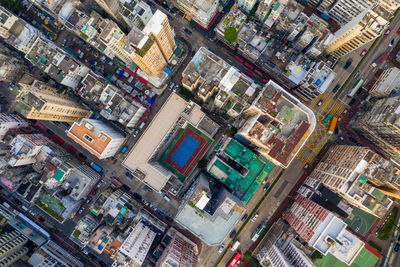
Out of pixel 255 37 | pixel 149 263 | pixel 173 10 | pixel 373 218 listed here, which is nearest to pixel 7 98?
pixel 173 10

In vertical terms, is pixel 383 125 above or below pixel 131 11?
above

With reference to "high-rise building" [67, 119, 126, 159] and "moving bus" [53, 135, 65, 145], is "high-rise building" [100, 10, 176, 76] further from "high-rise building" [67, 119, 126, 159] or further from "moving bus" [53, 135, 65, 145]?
"moving bus" [53, 135, 65, 145]

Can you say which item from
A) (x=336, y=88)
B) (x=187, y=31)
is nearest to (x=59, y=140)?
(x=187, y=31)

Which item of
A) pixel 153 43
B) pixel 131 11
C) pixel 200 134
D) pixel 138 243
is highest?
pixel 131 11

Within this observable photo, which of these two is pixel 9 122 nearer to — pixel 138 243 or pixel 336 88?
pixel 138 243

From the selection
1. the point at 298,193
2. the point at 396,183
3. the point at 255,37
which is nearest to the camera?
the point at 396,183

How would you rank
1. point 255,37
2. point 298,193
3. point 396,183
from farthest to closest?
point 298,193 < point 255,37 < point 396,183

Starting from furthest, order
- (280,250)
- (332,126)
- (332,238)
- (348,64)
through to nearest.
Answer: (348,64) < (332,126) < (280,250) < (332,238)

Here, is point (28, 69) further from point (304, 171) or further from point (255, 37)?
point (304, 171)
